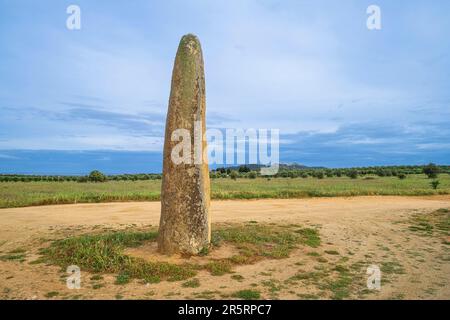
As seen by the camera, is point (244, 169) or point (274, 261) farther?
point (244, 169)

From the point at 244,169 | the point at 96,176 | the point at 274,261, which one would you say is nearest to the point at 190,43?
the point at 274,261

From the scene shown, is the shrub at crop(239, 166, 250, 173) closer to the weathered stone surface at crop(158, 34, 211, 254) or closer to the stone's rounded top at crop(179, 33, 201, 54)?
the stone's rounded top at crop(179, 33, 201, 54)

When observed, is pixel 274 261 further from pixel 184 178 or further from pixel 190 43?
pixel 190 43

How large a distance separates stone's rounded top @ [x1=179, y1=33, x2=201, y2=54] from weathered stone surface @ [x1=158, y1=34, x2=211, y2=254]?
0.03m

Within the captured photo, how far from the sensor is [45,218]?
596 inches

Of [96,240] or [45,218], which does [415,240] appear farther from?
[45,218]

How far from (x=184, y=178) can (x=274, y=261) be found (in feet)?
10.2

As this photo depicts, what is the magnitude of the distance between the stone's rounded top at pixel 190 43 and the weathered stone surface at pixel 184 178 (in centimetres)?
3

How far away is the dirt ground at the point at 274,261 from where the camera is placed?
689 cm

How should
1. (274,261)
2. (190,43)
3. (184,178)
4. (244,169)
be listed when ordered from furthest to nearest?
(244,169)
(190,43)
(274,261)
(184,178)

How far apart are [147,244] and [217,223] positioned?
14.1 ft

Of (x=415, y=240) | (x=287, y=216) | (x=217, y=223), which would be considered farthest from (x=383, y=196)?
(x=217, y=223)

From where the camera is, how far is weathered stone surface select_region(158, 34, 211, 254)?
868cm

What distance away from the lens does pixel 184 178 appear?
8648 mm
